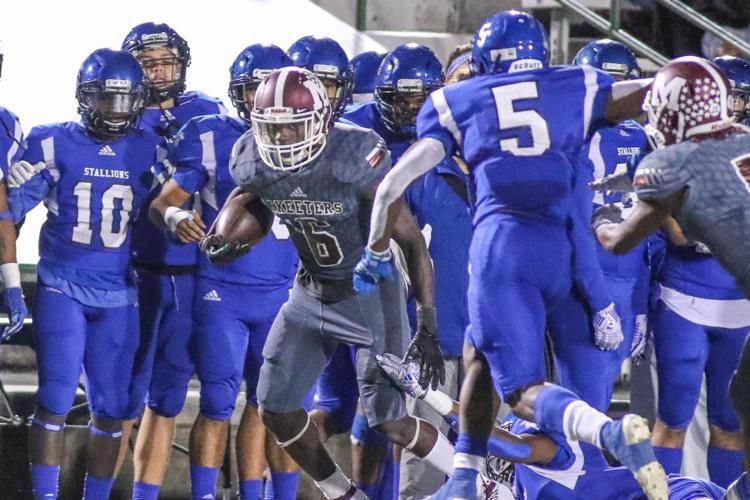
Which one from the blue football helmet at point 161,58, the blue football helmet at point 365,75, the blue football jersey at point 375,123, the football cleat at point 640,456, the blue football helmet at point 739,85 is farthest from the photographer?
the blue football helmet at point 365,75

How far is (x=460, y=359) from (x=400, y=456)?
415 mm

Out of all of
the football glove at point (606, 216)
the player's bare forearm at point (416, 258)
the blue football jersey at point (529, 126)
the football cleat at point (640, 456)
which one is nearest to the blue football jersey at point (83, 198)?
the player's bare forearm at point (416, 258)

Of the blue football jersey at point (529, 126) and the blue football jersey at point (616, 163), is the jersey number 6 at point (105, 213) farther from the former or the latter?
the blue football jersey at point (616, 163)

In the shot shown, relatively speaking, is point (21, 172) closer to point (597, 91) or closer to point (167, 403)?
point (167, 403)

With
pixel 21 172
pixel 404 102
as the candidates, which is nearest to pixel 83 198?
pixel 21 172

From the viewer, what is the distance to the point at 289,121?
5.11 metres

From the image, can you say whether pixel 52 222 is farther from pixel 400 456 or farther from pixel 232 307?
pixel 400 456

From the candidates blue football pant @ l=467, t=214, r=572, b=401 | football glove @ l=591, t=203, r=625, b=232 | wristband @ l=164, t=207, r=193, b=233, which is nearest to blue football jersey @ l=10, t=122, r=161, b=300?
wristband @ l=164, t=207, r=193, b=233

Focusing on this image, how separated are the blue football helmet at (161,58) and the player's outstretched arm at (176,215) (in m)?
0.64

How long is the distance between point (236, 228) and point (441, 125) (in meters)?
0.89

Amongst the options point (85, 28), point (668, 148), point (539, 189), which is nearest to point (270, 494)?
point (539, 189)

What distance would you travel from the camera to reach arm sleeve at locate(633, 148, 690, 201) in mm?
4348

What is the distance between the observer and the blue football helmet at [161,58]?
6324mm

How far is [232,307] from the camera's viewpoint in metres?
5.82
